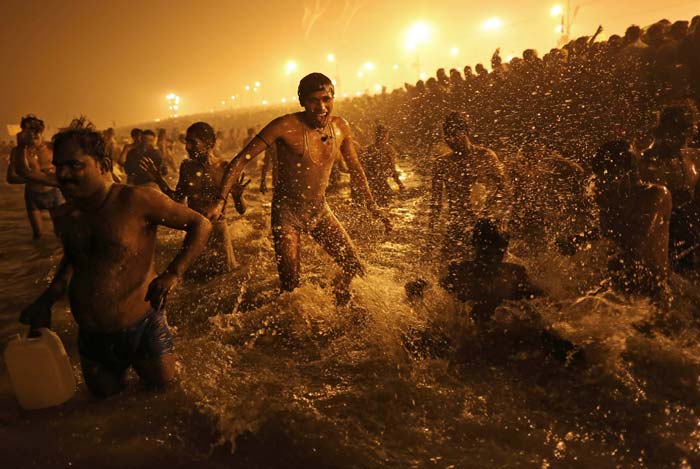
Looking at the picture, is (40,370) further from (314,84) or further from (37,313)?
(314,84)

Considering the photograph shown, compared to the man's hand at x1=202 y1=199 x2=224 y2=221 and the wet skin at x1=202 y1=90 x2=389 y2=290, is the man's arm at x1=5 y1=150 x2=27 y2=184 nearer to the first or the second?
the wet skin at x1=202 y1=90 x2=389 y2=290

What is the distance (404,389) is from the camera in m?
2.91

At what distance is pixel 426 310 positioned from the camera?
3900 millimetres

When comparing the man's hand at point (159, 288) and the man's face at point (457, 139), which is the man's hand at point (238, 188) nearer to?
the man's hand at point (159, 288)

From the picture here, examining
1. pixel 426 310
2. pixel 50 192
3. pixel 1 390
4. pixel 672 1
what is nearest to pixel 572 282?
pixel 426 310

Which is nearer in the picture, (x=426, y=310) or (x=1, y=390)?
(x=1, y=390)

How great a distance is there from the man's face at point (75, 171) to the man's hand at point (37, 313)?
2.14 ft

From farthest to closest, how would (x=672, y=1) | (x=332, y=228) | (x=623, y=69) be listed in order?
(x=672, y=1) < (x=623, y=69) < (x=332, y=228)

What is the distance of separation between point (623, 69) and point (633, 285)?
248 inches

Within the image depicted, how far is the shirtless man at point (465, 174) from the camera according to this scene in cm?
434

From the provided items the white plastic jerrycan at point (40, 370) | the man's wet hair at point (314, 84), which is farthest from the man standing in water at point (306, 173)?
the white plastic jerrycan at point (40, 370)

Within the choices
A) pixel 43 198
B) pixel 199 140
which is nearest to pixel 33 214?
pixel 43 198

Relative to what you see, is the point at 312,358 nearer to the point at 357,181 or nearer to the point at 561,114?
the point at 357,181

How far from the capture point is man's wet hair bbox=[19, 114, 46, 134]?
5.82 metres
